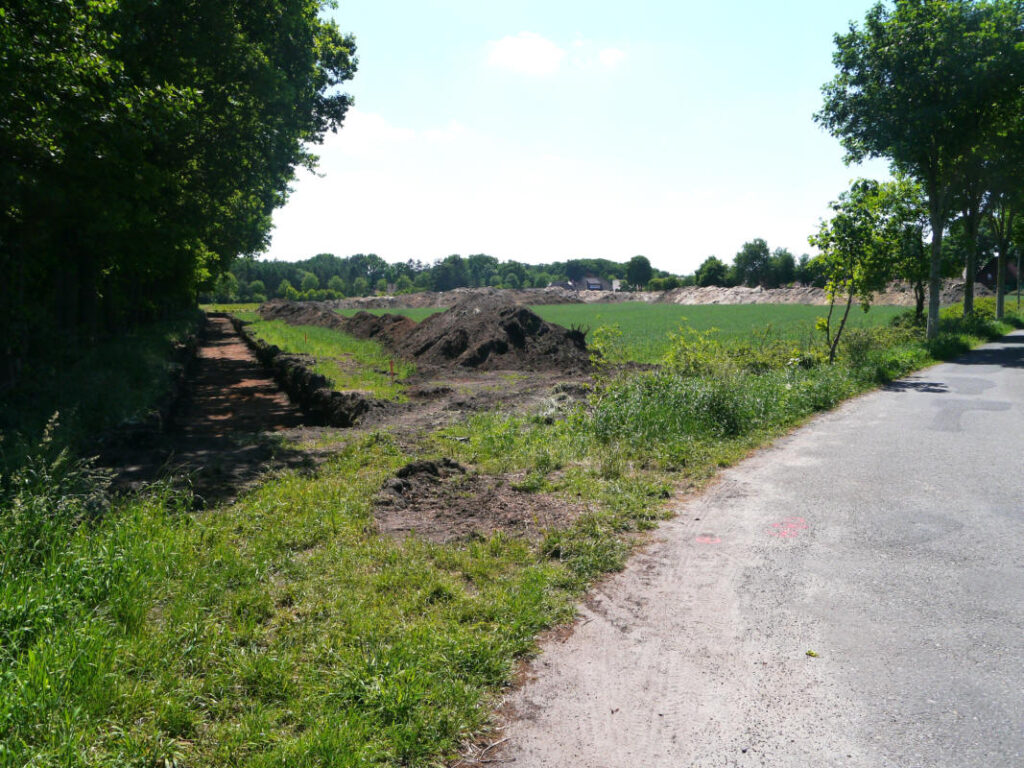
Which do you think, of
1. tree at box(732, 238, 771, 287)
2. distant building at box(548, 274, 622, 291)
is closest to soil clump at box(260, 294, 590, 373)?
tree at box(732, 238, 771, 287)

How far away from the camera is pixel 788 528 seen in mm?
5844

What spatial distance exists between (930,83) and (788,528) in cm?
2025

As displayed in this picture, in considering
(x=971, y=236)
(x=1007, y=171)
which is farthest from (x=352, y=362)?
(x=971, y=236)

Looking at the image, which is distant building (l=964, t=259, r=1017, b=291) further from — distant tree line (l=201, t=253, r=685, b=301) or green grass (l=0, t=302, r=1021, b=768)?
green grass (l=0, t=302, r=1021, b=768)

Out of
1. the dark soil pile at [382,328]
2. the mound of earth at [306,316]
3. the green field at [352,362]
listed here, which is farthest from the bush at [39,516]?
the mound of earth at [306,316]

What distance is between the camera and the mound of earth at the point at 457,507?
5.85m

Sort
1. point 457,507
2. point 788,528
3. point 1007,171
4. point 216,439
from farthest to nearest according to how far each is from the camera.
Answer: point 1007,171
point 216,439
point 457,507
point 788,528

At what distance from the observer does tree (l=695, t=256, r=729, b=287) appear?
118 m

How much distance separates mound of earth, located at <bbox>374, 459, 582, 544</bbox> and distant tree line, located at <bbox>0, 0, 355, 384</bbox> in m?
7.22

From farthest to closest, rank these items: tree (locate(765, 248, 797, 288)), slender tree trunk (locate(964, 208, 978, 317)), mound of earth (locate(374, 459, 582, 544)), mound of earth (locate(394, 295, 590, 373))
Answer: tree (locate(765, 248, 797, 288)) → slender tree trunk (locate(964, 208, 978, 317)) → mound of earth (locate(394, 295, 590, 373)) → mound of earth (locate(374, 459, 582, 544))

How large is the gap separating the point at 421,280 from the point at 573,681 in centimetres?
17717

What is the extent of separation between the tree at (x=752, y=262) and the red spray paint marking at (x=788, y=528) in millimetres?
118900

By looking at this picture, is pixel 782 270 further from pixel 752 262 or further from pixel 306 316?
pixel 306 316

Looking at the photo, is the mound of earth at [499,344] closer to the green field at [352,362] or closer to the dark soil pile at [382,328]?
the green field at [352,362]
